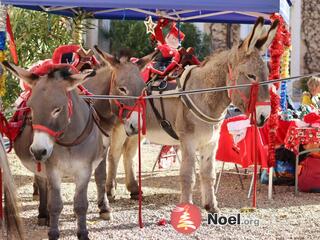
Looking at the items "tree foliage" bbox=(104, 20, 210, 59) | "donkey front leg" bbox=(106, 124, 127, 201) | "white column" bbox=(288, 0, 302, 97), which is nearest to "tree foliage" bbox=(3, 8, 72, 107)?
"donkey front leg" bbox=(106, 124, 127, 201)

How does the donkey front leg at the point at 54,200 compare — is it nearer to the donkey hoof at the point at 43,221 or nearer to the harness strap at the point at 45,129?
the harness strap at the point at 45,129

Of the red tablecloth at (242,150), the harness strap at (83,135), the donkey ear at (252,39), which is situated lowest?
the red tablecloth at (242,150)

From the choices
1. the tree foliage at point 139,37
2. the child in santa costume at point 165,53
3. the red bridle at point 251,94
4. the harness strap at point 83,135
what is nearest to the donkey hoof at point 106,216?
the harness strap at point 83,135

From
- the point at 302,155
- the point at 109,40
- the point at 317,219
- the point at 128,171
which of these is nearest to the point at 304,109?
the point at 302,155

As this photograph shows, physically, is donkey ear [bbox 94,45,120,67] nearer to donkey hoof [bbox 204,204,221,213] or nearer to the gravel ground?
the gravel ground

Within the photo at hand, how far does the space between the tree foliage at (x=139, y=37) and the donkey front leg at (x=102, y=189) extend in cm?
1504

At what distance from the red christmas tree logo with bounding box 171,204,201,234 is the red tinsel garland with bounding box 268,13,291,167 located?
Result: 183 centimetres

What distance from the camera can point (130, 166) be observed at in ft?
21.6

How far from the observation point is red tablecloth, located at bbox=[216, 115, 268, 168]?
22.2 ft

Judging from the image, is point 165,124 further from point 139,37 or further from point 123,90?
point 139,37

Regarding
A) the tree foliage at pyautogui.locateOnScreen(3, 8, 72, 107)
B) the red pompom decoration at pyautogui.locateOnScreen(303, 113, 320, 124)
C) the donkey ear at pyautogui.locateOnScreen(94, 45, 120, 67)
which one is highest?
the tree foliage at pyautogui.locateOnScreen(3, 8, 72, 107)

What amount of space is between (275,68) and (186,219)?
2.31 meters

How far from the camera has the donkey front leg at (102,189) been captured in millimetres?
5355

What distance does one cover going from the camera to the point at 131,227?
5.23 metres
